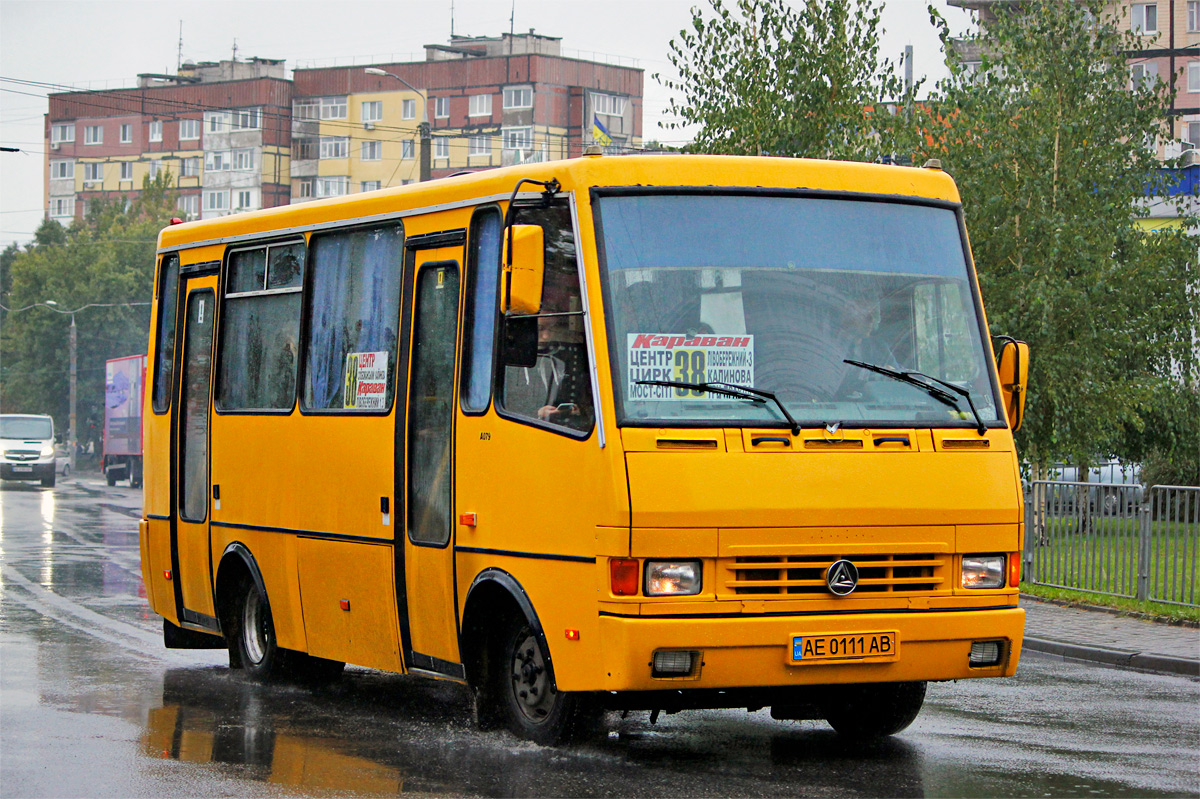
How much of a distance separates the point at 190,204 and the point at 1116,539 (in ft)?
343

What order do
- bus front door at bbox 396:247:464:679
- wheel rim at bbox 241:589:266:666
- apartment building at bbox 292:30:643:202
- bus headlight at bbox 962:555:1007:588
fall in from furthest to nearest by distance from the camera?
1. apartment building at bbox 292:30:643:202
2. wheel rim at bbox 241:589:266:666
3. bus front door at bbox 396:247:464:679
4. bus headlight at bbox 962:555:1007:588

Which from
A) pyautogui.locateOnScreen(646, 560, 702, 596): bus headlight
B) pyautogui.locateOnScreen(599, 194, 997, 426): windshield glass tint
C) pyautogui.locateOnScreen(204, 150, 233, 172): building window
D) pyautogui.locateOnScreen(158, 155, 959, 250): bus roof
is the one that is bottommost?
pyautogui.locateOnScreen(646, 560, 702, 596): bus headlight

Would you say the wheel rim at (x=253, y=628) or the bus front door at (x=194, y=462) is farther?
the bus front door at (x=194, y=462)

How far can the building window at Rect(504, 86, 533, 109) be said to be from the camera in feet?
339

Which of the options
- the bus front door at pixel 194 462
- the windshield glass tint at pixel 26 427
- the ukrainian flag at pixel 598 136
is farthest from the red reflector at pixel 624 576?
the windshield glass tint at pixel 26 427

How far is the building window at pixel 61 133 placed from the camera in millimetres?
123019

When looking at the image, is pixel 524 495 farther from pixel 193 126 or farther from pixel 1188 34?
pixel 193 126

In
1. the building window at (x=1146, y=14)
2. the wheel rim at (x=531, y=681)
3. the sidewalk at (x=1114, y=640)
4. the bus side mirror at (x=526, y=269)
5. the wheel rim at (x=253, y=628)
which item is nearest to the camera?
the bus side mirror at (x=526, y=269)

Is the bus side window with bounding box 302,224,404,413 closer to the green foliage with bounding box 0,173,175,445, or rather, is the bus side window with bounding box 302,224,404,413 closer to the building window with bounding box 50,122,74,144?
the green foliage with bounding box 0,173,175,445

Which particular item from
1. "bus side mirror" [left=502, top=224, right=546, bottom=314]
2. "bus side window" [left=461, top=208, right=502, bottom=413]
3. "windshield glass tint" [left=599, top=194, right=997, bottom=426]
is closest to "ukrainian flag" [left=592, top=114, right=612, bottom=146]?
"bus side window" [left=461, top=208, right=502, bottom=413]

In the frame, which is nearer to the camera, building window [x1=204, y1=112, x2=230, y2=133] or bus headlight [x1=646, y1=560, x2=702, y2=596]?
bus headlight [x1=646, y1=560, x2=702, y2=596]

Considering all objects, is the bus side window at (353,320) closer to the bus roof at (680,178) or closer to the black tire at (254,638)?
the bus roof at (680,178)

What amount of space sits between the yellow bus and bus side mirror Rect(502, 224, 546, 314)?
0.01 m

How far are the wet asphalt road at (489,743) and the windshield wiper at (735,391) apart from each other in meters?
1.63
